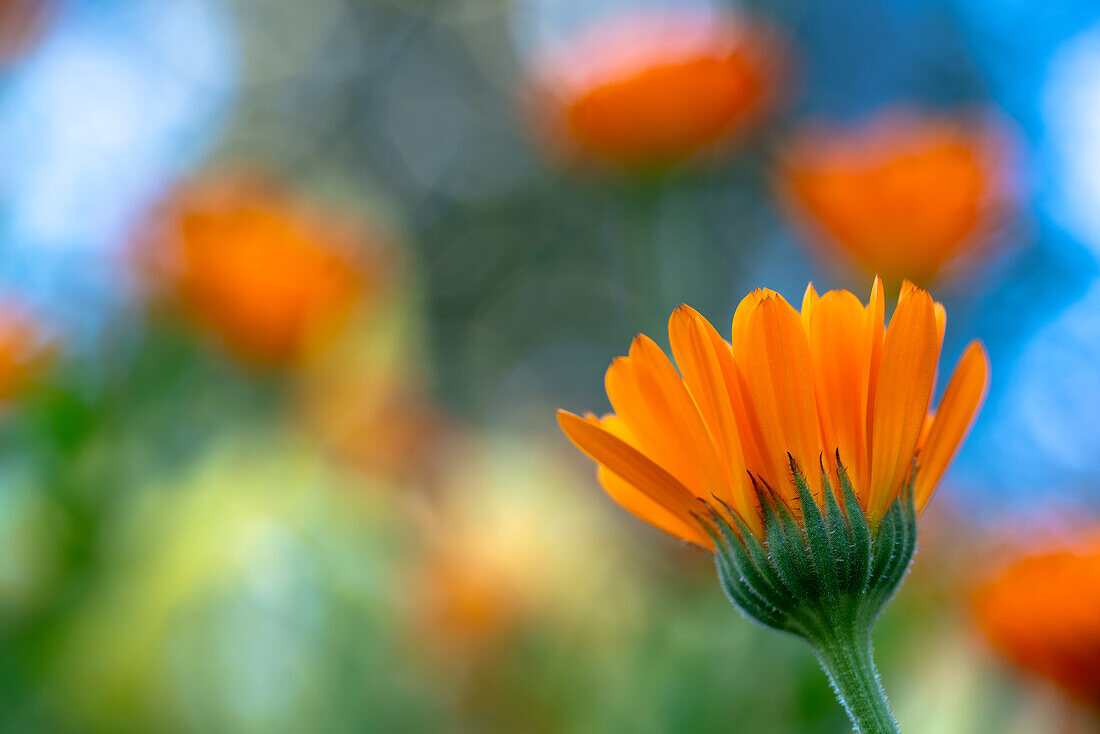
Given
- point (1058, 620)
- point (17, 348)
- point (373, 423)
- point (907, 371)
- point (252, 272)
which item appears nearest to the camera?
point (907, 371)

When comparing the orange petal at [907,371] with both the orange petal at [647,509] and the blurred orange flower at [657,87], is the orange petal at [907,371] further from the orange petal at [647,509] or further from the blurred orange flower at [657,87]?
the blurred orange flower at [657,87]

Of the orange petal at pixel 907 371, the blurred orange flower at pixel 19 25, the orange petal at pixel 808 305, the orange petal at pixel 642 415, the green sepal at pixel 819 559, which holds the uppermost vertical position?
the blurred orange flower at pixel 19 25

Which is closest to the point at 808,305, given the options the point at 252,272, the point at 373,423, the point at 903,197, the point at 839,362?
the point at 839,362

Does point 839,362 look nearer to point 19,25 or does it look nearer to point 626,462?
point 626,462

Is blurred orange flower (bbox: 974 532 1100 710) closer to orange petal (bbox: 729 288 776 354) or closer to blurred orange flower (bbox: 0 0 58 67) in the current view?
orange petal (bbox: 729 288 776 354)

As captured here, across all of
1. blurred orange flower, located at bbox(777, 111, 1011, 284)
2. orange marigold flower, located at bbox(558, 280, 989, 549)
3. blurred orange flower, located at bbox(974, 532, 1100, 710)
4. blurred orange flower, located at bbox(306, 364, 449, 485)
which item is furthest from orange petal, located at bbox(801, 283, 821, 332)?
blurred orange flower, located at bbox(306, 364, 449, 485)

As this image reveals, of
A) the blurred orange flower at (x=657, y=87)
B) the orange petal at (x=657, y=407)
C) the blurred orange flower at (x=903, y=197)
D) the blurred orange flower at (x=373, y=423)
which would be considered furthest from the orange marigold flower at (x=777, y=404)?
the blurred orange flower at (x=373, y=423)
